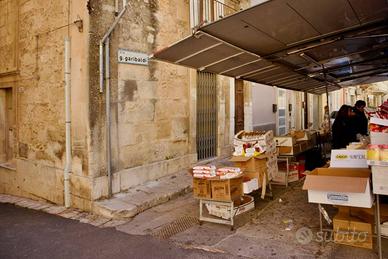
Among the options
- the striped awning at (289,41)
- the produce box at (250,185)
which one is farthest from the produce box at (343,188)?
the striped awning at (289,41)

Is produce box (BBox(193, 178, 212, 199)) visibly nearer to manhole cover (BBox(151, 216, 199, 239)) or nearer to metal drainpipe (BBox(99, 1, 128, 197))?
manhole cover (BBox(151, 216, 199, 239))

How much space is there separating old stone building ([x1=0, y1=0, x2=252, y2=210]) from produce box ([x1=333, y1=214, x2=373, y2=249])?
3.40m

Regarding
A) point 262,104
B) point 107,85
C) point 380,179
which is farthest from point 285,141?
point 262,104

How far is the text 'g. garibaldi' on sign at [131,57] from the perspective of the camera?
6.44 meters

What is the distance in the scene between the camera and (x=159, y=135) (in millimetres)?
7359

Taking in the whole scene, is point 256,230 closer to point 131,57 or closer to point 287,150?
point 287,150

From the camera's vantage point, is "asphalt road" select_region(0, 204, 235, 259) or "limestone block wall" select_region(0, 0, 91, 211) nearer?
"asphalt road" select_region(0, 204, 235, 259)

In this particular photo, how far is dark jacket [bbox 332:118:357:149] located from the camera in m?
7.54

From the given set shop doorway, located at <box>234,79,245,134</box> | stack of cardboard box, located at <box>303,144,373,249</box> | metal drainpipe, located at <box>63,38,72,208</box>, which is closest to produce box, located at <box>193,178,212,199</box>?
stack of cardboard box, located at <box>303,144,373,249</box>

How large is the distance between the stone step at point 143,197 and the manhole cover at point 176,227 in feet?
2.89

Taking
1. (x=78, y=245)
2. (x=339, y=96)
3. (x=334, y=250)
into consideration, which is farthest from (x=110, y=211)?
(x=339, y=96)

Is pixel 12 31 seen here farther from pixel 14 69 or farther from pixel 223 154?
pixel 223 154

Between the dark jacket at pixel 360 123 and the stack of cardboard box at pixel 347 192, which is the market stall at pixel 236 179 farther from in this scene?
the dark jacket at pixel 360 123

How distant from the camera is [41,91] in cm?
725
